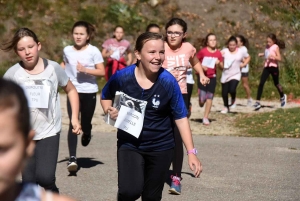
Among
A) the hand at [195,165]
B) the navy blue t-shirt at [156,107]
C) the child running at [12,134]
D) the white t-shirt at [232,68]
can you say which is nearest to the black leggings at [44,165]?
the navy blue t-shirt at [156,107]

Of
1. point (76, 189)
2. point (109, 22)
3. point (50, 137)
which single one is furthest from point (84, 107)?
point (109, 22)

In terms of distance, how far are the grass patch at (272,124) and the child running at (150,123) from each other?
7.36m

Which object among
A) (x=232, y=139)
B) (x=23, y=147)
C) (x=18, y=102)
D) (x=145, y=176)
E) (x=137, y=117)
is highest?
(x=18, y=102)

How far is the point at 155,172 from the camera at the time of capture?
5.89m

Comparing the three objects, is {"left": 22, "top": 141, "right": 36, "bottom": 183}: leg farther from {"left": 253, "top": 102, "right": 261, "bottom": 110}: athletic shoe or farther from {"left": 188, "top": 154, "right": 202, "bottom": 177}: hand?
{"left": 253, "top": 102, "right": 261, "bottom": 110}: athletic shoe

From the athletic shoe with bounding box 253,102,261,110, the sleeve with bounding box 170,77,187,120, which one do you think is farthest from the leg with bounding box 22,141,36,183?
the athletic shoe with bounding box 253,102,261,110

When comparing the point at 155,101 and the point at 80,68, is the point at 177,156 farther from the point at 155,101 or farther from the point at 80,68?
the point at 155,101

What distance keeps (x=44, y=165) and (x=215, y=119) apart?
956 centimetres

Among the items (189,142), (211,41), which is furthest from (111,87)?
(211,41)

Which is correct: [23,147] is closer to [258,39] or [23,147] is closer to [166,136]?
[166,136]

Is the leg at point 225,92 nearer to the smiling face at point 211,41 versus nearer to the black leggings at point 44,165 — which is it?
the smiling face at point 211,41

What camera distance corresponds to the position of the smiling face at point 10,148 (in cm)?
209

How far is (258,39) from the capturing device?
911 inches

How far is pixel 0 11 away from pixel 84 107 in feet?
48.7
